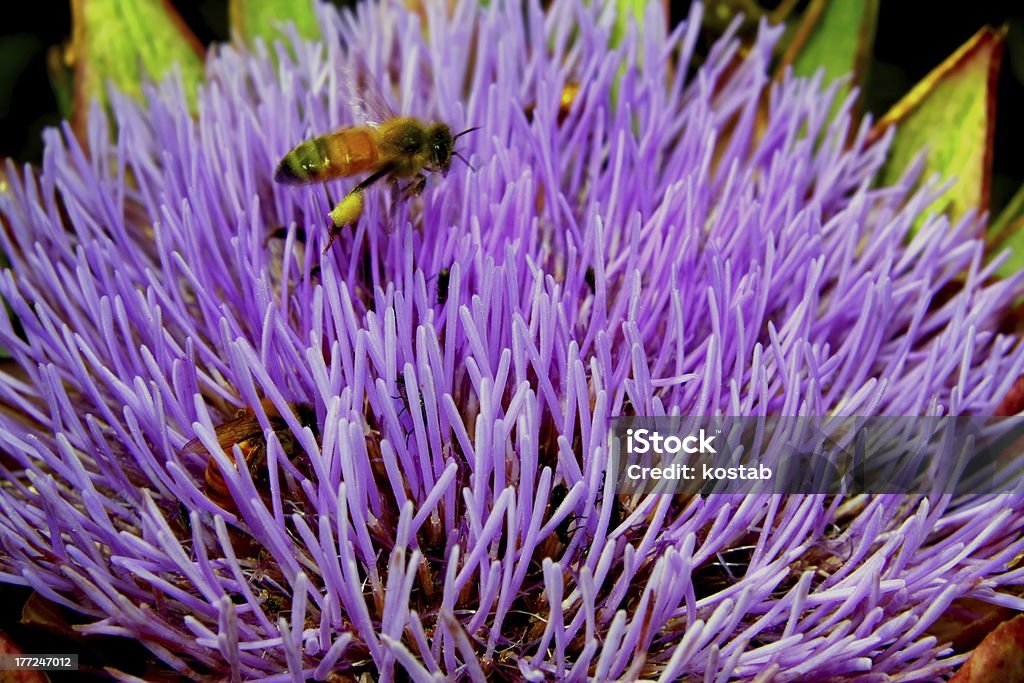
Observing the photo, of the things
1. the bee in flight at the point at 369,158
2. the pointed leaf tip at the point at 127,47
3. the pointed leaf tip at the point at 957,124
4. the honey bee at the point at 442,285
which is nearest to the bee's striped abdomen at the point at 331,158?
the bee in flight at the point at 369,158

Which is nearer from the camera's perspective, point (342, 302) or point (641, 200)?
point (342, 302)

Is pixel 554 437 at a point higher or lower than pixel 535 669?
higher

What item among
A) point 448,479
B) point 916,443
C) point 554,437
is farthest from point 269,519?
point 916,443

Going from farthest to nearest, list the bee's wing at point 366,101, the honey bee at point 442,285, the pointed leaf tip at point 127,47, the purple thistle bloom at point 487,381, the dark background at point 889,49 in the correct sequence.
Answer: the dark background at point 889,49
the pointed leaf tip at point 127,47
the bee's wing at point 366,101
the honey bee at point 442,285
the purple thistle bloom at point 487,381

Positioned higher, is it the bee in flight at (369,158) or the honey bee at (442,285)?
the bee in flight at (369,158)

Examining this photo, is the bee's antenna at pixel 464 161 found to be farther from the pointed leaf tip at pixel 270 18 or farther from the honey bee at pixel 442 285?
the pointed leaf tip at pixel 270 18

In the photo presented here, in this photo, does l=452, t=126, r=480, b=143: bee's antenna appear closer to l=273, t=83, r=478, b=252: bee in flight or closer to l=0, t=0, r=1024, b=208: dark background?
l=273, t=83, r=478, b=252: bee in flight

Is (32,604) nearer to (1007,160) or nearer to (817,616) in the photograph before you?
(817,616)
